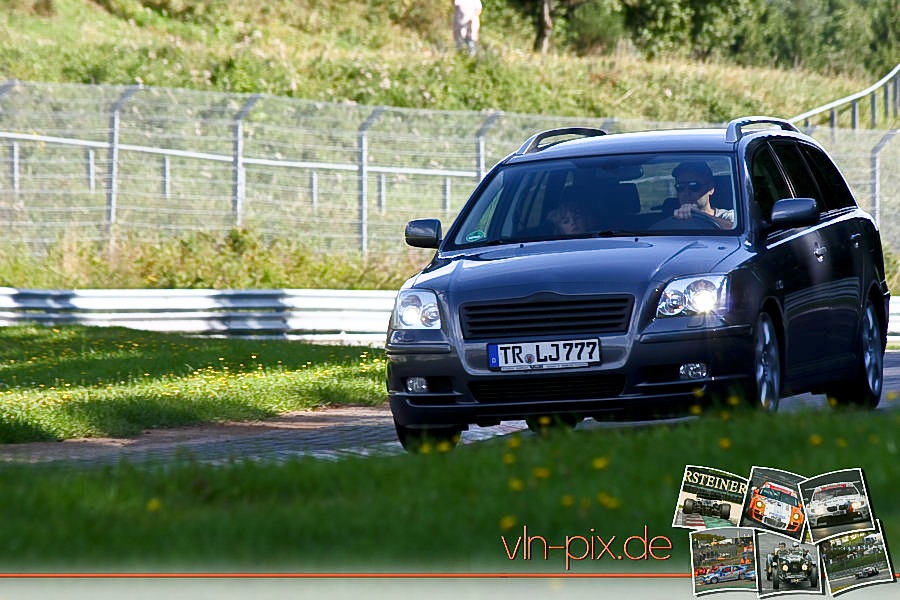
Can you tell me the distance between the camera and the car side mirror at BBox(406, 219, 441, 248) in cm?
1040

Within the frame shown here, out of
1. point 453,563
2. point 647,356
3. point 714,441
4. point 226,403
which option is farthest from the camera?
point 226,403

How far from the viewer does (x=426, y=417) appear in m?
9.19

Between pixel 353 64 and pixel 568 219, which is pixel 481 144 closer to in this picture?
pixel 353 64

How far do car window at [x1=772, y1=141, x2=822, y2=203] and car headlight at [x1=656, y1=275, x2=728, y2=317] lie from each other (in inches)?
85.8

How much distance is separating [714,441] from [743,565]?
2.64m

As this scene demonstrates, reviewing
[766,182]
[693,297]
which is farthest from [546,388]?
[766,182]

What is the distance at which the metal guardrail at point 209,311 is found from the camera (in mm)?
21500

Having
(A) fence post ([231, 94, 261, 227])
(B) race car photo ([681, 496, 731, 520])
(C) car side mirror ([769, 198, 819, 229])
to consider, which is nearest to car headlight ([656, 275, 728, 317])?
(C) car side mirror ([769, 198, 819, 229])

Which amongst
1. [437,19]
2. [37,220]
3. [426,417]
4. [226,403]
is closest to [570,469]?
[426,417]

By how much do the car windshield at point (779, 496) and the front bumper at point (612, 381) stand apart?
2.99m

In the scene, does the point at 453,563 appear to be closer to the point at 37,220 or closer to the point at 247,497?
the point at 247,497

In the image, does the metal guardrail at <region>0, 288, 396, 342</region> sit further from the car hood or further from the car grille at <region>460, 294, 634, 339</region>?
the car grille at <region>460, 294, 634, 339</region>

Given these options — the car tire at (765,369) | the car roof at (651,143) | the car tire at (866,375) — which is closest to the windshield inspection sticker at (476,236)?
the car roof at (651,143)

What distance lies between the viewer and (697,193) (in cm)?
991
